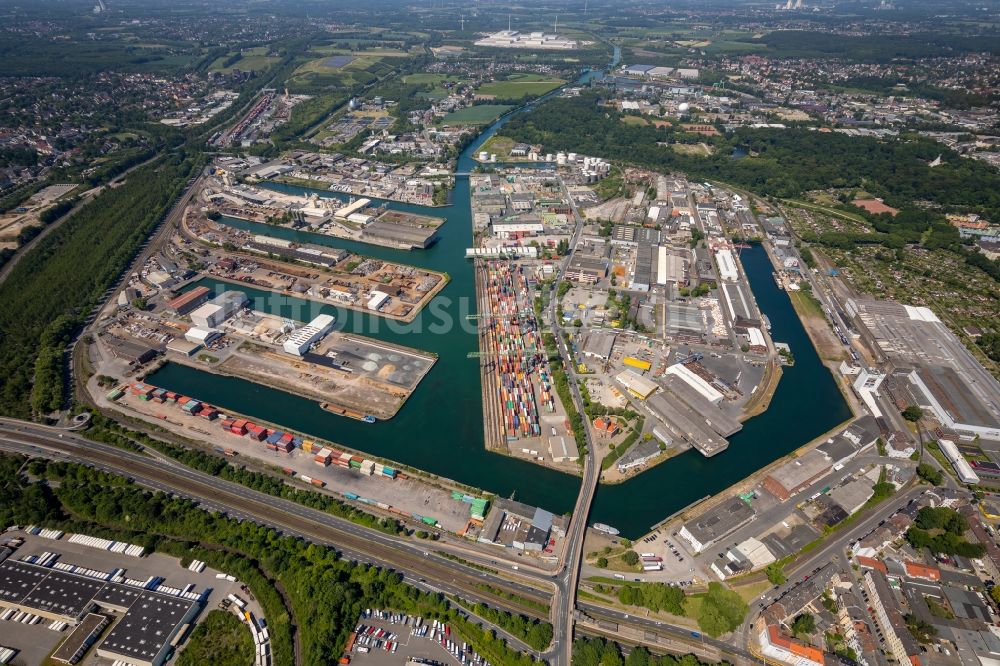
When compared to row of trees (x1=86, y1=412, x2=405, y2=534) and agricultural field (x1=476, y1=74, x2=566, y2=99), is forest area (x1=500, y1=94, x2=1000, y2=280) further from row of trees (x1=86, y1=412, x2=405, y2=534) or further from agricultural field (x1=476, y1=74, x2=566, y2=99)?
row of trees (x1=86, y1=412, x2=405, y2=534)

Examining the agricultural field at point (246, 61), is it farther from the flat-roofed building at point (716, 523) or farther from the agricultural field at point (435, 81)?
the flat-roofed building at point (716, 523)

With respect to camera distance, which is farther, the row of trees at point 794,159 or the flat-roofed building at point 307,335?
the row of trees at point 794,159

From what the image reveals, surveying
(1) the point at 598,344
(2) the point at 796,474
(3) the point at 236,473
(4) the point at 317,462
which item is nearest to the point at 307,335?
(4) the point at 317,462

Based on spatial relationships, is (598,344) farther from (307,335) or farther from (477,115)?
(477,115)

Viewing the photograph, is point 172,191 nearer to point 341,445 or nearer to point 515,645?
point 341,445

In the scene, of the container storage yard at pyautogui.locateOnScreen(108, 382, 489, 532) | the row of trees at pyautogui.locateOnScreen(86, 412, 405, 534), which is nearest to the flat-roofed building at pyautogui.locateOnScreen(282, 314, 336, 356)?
the container storage yard at pyautogui.locateOnScreen(108, 382, 489, 532)

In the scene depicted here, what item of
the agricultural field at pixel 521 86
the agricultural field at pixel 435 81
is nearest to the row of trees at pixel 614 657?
the agricultural field at pixel 521 86
